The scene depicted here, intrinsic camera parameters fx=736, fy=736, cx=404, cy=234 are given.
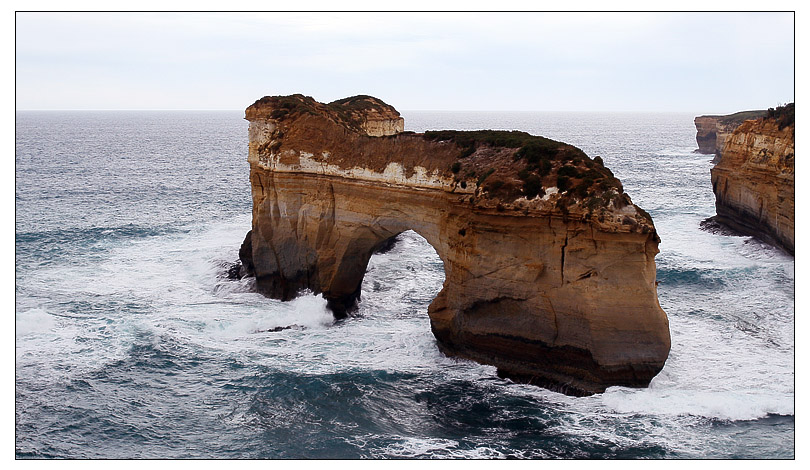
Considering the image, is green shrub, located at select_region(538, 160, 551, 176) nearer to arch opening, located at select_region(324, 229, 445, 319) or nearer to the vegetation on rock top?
arch opening, located at select_region(324, 229, 445, 319)

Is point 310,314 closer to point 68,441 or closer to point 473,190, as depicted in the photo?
point 473,190

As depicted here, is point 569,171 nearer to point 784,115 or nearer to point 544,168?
point 544,168

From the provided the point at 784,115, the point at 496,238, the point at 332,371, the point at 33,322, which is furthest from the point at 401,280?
the point at 784,115

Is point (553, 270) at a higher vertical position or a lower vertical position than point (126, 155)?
lower

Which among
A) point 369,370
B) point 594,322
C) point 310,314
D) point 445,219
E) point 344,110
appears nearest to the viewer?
point 594,322

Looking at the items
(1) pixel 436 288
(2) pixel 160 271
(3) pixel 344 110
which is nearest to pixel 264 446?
(1) pixel 436 288

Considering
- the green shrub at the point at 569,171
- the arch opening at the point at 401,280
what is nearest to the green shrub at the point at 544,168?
the green shrub at the point at 569,171

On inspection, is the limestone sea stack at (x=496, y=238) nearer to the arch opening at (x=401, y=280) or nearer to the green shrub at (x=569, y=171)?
the green shrub at (x=569, y=171)
